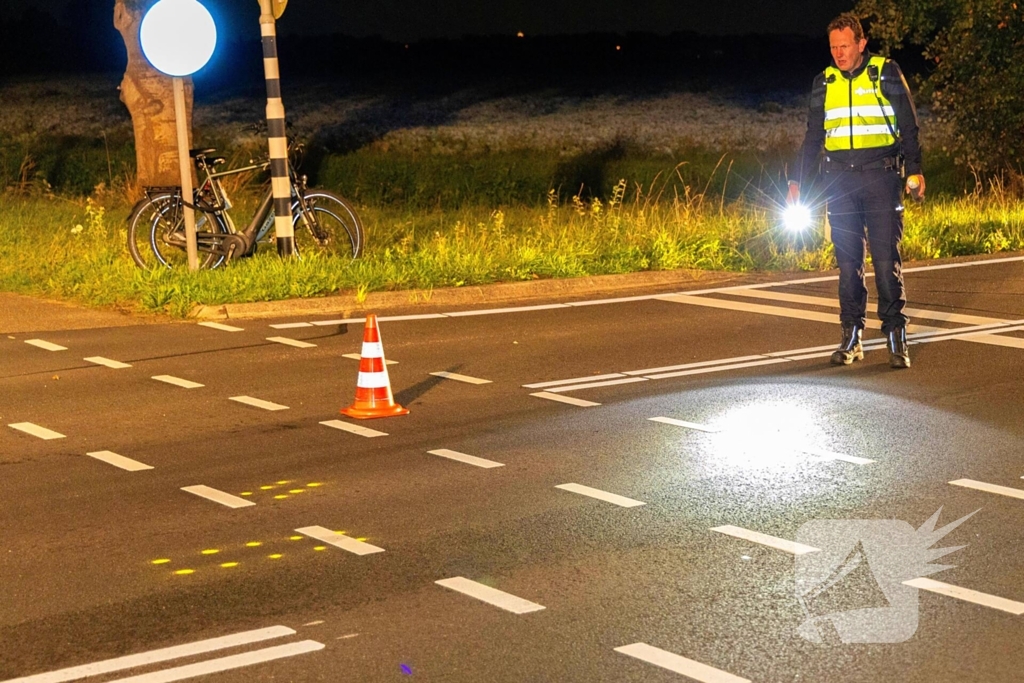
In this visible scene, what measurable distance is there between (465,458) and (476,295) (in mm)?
6284

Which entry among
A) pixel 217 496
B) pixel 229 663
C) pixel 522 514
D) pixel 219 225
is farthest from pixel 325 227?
pixel 229 663

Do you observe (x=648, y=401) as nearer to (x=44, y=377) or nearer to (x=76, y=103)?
(x=44, y=377)

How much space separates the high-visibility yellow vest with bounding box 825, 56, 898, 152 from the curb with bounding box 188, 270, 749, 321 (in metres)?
4.45

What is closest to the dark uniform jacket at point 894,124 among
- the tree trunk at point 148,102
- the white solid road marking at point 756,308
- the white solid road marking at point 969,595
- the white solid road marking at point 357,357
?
the white solid road marking at point 756,308

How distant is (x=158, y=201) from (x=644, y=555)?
1039 centimetres

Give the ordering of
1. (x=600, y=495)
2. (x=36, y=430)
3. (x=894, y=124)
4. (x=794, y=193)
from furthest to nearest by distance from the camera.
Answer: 1. (x=794, y=193)
2. (x=894, y=124)
3. (x=36, y=430)
4. (x=600, y=495)

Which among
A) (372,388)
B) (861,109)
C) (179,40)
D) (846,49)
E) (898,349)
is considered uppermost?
(179,40)

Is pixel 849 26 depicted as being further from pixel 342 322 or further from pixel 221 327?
pixel 221 327

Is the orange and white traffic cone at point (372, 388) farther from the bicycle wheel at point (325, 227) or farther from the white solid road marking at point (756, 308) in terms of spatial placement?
the bicycle wheel at point (325, 227)

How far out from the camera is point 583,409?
8898 millimetres

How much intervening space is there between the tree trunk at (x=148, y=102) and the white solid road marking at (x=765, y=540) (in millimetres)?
16755

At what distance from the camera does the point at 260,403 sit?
921cm

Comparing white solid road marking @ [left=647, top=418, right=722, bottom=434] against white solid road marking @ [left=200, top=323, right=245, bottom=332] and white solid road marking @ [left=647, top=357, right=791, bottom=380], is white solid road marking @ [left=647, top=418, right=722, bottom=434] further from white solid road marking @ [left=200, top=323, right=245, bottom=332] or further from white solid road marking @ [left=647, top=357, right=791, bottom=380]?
white solid road marking @ [left=200, top=323, right=245, bottom=332]

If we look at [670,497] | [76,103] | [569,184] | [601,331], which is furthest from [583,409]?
[76,103]
